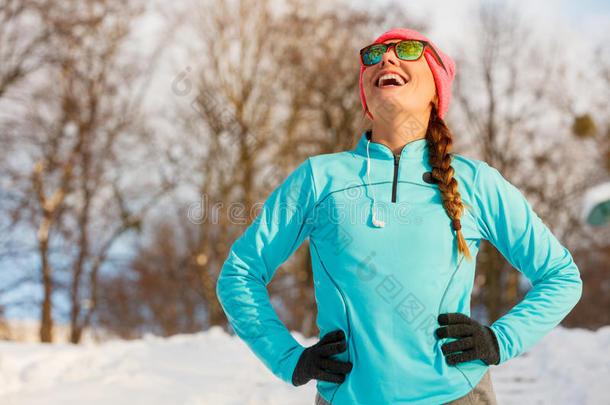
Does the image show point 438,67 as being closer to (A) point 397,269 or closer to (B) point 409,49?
(B) point 409,49

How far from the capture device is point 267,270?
71.1 inches

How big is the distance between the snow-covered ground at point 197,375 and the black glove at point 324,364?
3.07 meters

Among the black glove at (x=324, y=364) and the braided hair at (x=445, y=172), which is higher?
the braided hair at (x=445, y=172)

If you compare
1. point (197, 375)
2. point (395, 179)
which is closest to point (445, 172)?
point (395, 179)

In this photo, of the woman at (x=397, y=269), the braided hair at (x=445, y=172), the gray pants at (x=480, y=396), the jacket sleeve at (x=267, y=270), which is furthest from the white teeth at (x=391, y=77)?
the gray pants at (x=480, y=396)

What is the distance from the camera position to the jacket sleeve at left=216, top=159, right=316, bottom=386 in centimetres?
166

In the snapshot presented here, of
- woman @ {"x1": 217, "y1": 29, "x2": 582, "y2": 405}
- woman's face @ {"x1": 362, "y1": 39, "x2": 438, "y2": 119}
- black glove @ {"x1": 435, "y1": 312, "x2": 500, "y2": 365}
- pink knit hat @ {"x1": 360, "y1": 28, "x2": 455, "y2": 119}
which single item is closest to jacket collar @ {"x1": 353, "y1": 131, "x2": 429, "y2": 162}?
woman @ {"x1": 217, "y1": 29, "x2": 582, "y2": 405}

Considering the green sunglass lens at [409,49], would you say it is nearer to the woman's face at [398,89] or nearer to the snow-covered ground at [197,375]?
the woman's face at [398,89]

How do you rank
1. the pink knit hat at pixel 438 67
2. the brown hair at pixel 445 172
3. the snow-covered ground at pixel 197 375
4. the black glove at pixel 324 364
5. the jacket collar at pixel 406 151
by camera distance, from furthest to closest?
the snow-covered ground at pixel 197 375, the pink knit hat at pixel 438 67, the jacket collar at pixel 406 151, the brown hair at pixel 445 172, the black glove at pixel 324 364

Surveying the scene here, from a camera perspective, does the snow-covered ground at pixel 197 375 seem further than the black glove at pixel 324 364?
Yes

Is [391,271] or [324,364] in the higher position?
[391,271]

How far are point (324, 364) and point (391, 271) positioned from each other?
1.13 feet

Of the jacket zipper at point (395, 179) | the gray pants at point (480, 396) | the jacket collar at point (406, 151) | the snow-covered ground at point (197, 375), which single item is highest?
the jacket collar at point (406, 151)

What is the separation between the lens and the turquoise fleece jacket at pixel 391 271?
162 cm
